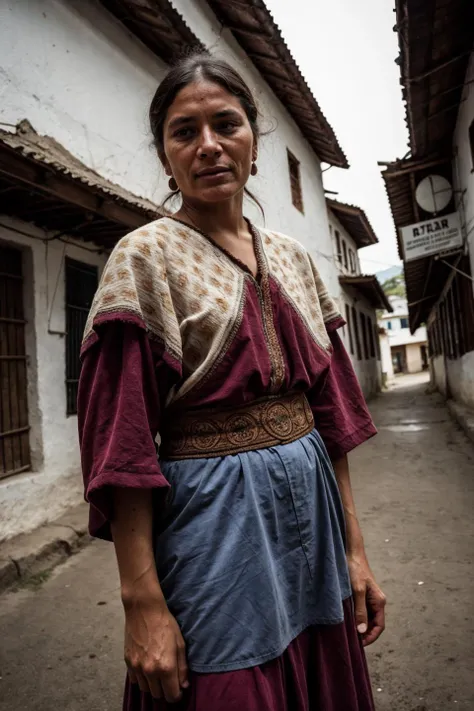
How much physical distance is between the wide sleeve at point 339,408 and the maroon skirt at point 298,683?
380 millimetres

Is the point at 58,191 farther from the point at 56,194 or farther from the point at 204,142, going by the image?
the point at 204,142

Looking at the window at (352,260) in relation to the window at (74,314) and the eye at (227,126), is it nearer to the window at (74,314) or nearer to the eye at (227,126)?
the window at (74,314)

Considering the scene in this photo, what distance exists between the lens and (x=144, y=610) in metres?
0.86

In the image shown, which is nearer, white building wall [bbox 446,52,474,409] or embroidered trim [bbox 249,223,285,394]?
embroidered trim [bbox 249,223,285,394]

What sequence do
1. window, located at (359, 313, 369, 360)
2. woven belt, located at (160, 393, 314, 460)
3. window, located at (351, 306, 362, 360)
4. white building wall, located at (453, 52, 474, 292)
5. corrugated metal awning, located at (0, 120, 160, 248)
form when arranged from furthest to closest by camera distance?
window, located at (359, 313, 369, 360) < window, located at (351, 306, 362, 360) < white building wall, located at (453, 52, 474, 292) < corrugated metal awning, located at (0, 120, 160, 248) < woven belt, located at (160, 393, 314, 460)

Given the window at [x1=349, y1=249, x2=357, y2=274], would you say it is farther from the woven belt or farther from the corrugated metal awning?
the woven belt

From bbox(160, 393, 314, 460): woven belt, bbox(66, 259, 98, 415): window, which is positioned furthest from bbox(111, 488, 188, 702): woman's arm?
bbox(66, 259, 98, 415): window

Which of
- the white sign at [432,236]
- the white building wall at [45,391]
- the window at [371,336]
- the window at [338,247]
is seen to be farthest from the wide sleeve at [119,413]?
the window at [371,336]

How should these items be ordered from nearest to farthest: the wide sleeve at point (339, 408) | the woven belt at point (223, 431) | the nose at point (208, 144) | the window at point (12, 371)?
the woven belt at point (223, 431)
the nose at point (208, 144)
the wide sleeve at point (339, 408)
the window at point (12, 371)

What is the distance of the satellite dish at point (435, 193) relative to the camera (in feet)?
27.7

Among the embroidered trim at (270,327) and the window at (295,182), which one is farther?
the window at (295,182)

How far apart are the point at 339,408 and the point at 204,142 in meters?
0.75

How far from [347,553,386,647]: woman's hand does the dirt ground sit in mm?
1150

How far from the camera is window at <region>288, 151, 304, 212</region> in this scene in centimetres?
1053
